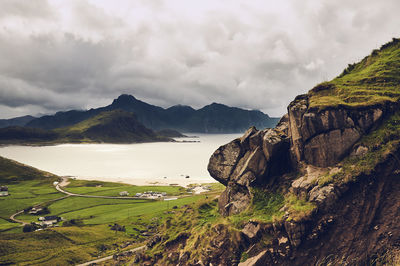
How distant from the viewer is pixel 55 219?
397 feet

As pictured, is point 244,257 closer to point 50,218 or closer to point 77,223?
point 77,223

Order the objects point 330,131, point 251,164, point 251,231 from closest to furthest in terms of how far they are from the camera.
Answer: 1. point 251,231
2. point 330,131
3. point 251,164

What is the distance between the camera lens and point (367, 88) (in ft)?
134

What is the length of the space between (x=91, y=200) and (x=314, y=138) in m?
150

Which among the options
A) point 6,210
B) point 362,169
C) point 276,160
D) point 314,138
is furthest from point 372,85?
point 6,210

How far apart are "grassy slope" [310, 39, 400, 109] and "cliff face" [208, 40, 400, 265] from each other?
40 cm

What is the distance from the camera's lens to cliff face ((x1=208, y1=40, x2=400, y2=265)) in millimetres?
30766

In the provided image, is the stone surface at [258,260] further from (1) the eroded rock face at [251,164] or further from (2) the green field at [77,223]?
(2) the green field at [77,223]

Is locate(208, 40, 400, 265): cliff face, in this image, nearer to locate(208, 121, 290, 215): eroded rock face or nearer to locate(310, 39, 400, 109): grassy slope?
locate(208, 121, 290, 215): eroded rock face

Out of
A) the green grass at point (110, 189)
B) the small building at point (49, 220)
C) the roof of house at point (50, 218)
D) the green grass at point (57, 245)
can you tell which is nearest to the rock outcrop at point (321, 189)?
the green grass at point (57, 245)

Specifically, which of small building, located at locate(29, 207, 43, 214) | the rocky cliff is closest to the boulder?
the rocky cliff

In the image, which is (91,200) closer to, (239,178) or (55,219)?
(55,219)

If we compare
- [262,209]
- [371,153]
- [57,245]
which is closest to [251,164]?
[262,209]

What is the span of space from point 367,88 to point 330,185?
20.0m
